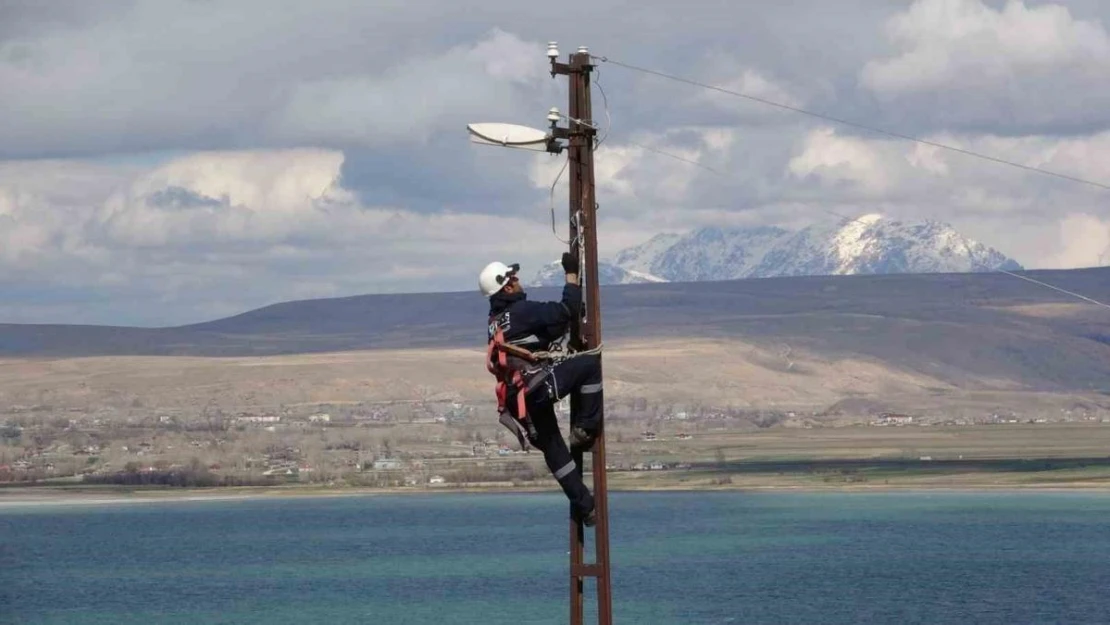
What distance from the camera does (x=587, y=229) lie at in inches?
909

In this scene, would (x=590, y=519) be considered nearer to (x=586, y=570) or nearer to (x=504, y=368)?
(x=586, y=570)

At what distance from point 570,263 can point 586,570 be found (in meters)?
3.60

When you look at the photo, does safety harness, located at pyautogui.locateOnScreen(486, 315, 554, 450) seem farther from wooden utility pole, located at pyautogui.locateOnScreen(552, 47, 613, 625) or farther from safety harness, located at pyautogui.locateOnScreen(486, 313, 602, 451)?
wooden utility pole, located at pyautogui.locateOnScreen(552, 47, 613, 625)

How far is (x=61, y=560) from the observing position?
14800 cm

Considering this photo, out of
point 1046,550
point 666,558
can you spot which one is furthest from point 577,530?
point 1046,550

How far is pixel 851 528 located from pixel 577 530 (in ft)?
436

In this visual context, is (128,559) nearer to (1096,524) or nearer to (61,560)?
(61,560)

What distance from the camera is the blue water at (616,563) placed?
95188 mm

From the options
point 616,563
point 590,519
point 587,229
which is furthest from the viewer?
point 616,563

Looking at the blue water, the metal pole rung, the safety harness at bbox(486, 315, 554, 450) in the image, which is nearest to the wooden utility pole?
the metal pole rung

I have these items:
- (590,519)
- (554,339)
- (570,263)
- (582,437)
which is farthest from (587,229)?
(590,519)

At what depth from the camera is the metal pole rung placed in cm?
2312

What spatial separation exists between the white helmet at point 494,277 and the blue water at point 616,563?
211 feet

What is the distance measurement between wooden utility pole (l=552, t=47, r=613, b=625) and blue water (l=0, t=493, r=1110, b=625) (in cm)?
6388
